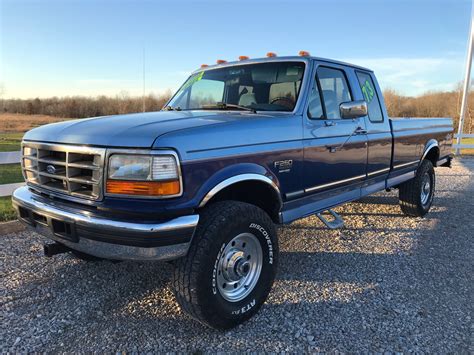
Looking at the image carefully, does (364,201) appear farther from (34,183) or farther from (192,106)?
(34,183)

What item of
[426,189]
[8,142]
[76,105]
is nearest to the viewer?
[426,189]

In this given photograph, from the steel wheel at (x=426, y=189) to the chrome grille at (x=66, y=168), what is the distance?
5.22m

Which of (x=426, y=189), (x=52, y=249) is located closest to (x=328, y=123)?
(x=52, y=249)

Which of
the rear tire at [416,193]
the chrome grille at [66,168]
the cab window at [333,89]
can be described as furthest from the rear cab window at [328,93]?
the rear tire at [416,193]

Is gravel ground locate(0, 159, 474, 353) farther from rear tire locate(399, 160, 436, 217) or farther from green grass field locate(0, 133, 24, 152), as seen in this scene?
green grass field locate(0, 133, 24, 152)

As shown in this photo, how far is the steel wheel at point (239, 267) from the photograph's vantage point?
2.86 meters

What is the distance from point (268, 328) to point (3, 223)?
3.89 metres

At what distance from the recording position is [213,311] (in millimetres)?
2670

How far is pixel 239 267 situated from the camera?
9.59 feet

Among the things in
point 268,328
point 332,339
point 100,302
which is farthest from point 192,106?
Result: point 332,339

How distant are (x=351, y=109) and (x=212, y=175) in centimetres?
179

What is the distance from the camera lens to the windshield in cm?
369

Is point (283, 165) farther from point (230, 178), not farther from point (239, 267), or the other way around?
point (239, 267)

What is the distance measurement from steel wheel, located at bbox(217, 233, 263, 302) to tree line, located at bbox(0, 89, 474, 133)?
140 inches
